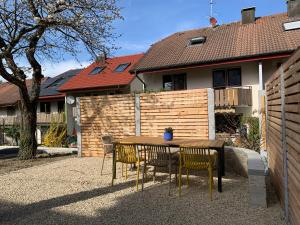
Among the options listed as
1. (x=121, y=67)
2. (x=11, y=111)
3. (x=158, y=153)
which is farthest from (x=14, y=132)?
(x=158, y=153)

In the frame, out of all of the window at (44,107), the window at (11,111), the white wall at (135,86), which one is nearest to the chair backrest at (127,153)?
the white wall at (135,86)

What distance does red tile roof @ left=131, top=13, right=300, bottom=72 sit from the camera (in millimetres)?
15789

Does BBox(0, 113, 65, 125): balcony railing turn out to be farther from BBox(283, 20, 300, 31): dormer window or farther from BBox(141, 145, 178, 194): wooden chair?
BBox(141, 145, 178, 194): wooden chair

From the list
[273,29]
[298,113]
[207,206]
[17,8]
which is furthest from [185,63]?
[298,113]

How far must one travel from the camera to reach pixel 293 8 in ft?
58.9

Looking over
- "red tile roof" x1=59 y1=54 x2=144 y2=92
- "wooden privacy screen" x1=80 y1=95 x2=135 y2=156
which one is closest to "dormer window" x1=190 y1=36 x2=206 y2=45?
"red tile roof" x1=59 y1=54 x2=144 y2=92

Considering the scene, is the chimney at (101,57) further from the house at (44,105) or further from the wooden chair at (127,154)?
the house at (44,105)

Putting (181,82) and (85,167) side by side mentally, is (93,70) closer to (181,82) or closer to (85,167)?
(181,82)

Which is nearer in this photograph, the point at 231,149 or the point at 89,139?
the point at 231,149

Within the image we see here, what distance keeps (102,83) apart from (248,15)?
10919 millimetres

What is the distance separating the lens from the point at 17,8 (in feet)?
34.2

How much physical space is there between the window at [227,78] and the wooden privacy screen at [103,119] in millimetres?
8098

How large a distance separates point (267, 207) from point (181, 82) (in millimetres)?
13570

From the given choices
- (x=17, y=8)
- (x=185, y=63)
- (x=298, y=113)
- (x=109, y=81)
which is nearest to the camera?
(x=298, y=113)
